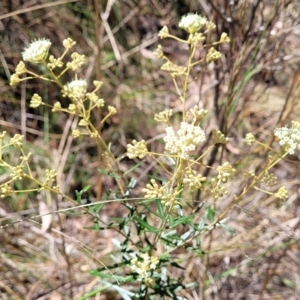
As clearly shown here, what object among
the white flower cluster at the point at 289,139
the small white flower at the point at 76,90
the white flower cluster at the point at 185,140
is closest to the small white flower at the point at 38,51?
the small white flower at the point at 76,90

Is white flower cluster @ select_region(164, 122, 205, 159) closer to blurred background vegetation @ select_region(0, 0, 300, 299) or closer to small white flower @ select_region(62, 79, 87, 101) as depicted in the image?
small white flower @ select_region(62, 79, 87, 101)

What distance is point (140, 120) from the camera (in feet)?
9.01

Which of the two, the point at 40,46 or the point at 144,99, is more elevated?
the point at 40,46

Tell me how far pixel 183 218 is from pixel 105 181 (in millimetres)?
1250

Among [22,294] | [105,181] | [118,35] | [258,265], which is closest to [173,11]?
[118,35]

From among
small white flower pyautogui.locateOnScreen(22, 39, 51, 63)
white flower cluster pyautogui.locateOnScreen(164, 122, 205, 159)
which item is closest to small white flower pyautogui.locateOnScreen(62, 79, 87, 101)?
small white flower pyautogui.locateOnScreen(22, 39, 51, 63)

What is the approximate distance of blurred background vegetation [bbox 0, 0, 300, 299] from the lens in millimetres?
2037

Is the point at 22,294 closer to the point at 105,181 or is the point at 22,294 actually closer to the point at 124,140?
the point at 105,181

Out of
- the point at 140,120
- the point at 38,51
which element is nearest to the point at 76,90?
the point at 38,51

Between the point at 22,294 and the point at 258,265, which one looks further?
the point at 258,265

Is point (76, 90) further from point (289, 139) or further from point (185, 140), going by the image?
point (289, 139)

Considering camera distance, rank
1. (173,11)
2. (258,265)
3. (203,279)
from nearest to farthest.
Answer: (203,279) → (258,265) → (173,11)

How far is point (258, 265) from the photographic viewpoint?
Result: 2.29 metres

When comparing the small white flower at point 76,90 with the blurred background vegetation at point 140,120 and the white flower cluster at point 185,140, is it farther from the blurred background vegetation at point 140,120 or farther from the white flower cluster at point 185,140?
the blurred background vegetation at point 140,120
